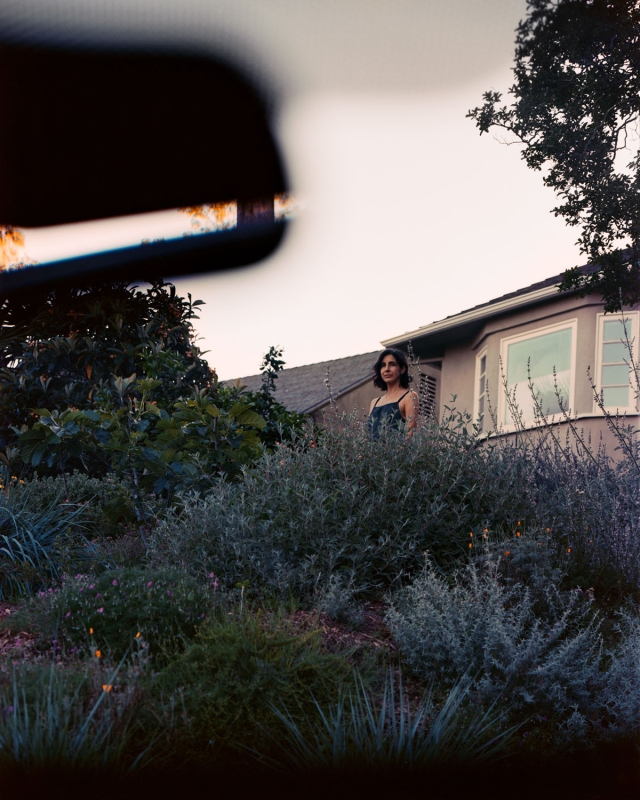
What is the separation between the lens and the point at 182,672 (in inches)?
125

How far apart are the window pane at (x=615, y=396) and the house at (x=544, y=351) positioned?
0.01 meters

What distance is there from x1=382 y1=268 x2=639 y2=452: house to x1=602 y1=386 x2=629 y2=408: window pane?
1 centimetres

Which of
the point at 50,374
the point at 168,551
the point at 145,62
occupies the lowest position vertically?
the point at 168,551

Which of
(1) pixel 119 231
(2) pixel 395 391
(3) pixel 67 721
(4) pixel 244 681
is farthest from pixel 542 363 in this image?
(3) pixel 67 721

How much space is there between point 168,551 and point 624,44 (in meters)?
6.57

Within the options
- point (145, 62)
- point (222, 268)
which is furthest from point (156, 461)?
point (145, 62)

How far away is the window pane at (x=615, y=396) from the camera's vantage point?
11779 millimetres

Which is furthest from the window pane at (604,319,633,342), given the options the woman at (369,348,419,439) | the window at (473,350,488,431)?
the woman at (369,348,419,439)

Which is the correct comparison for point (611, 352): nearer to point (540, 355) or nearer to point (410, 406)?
point (540, 355)

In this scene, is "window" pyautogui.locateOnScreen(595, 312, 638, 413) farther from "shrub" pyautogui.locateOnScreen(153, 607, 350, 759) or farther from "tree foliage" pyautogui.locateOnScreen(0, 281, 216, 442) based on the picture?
"shrub" pyautogui.locateOnScreen(153, 607, 350, 759)

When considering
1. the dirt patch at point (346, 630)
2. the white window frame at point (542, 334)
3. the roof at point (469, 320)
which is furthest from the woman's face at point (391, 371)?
A: the white window frame at point (542, 334)

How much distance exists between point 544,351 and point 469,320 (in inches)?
66.6

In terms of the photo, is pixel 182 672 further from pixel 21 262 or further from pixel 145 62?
pixel 21 262

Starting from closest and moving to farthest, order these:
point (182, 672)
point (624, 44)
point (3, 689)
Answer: point (3, 689) → point (182, 672) → point (624, 44)
